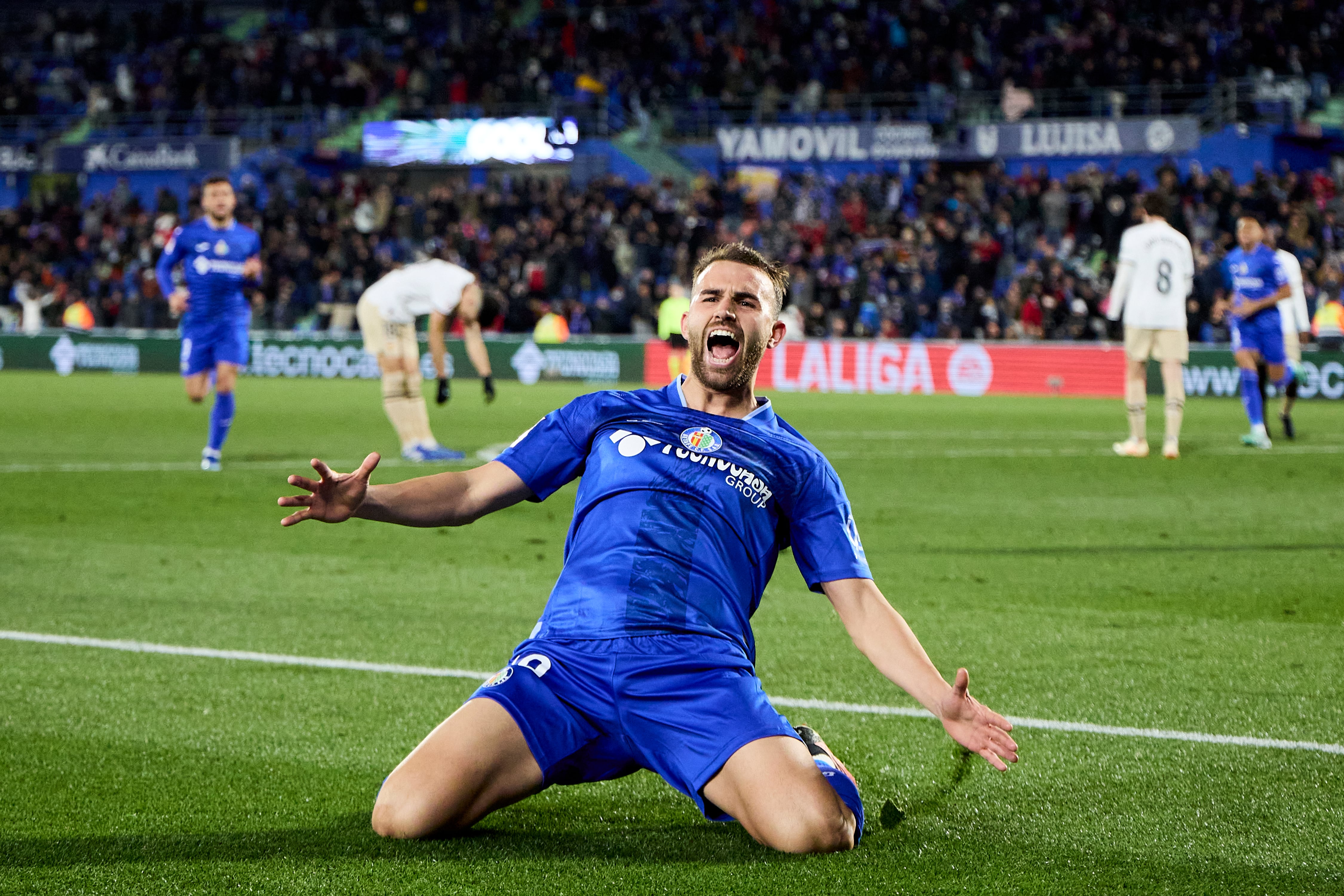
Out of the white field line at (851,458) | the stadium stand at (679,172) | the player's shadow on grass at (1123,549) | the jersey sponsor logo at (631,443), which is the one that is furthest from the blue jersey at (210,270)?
the stadium stand at (679,172)

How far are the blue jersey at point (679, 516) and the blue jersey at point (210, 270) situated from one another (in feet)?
33.1

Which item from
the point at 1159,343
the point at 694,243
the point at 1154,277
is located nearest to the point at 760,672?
the point at 1154,277

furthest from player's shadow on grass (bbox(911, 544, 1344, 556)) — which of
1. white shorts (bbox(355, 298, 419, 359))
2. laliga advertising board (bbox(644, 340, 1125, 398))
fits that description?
laliga advertising board (bbox(644, 340, 1125, 398))

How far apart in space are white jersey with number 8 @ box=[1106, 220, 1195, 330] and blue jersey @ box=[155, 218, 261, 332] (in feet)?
26.7

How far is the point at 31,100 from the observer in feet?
153

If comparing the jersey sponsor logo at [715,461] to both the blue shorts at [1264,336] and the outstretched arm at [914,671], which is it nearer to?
the outstretched arm at [914,671]

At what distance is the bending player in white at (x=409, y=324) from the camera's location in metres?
13.6

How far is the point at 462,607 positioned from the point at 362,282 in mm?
28277

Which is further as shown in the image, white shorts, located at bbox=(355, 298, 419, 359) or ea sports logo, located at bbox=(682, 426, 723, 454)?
white shorts, located at bbox=(355, 298, 419, 359)

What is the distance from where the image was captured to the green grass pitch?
359cm

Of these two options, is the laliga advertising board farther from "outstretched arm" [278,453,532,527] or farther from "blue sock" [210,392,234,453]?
"outstretched arm" [278,453,532,527]

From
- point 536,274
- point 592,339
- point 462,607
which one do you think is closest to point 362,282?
point 536,274

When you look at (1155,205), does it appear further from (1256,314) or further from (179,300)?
(179,300)

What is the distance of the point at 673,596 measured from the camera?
3.90 meters
